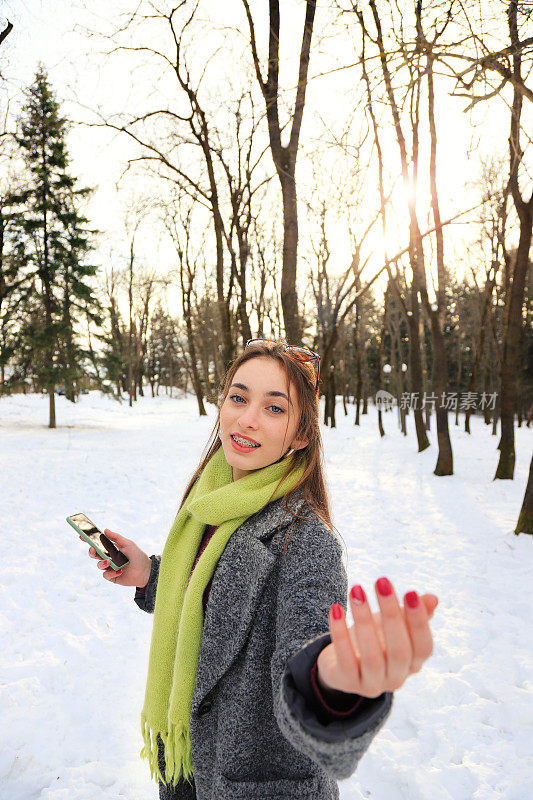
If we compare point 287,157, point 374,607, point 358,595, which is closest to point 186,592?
point 358,595

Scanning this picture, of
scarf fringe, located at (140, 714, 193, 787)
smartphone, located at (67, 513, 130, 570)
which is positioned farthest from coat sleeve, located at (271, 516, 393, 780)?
smartphone, located at (67, 513, 130, 570)

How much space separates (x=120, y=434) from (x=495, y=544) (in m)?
13.1

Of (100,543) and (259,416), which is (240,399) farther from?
(100,543)

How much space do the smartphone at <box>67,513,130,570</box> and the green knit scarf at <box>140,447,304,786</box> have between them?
226 millimetres

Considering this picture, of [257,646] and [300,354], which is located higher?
[300,354]

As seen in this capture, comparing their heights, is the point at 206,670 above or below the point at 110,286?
below

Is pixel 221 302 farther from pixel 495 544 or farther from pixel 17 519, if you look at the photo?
pixel 495 544

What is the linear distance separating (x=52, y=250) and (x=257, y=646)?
17.8 metres

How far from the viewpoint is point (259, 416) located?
1381 millimetres

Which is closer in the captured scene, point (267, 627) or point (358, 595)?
point (358, 595)

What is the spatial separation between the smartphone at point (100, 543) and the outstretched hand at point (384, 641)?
3.77 ft

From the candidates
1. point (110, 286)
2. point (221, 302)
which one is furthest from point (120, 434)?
point (110, 286)

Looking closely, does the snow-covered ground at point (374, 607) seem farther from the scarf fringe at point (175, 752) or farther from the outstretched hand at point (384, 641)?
the outstretched hand at point (384, 641)

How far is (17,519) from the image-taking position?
649 cm
